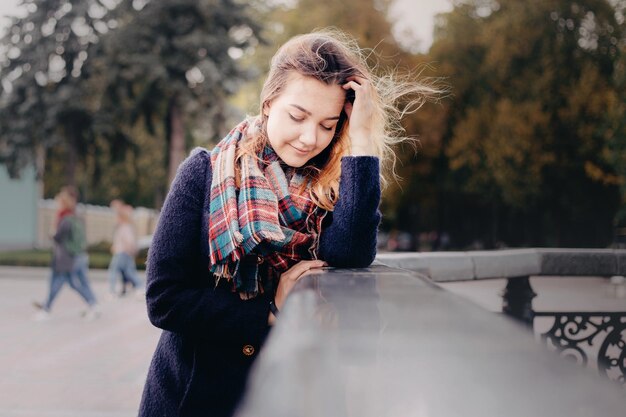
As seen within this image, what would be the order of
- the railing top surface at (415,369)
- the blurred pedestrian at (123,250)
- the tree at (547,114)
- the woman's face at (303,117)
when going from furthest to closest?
the tree at (547,114) → the blurred pedestrian at (123,250) → the woman's face at (303,117) → the railing top surface at (415,369)

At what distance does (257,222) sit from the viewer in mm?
1476

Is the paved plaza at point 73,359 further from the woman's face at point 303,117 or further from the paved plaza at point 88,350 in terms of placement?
the woman's face at point 303,117

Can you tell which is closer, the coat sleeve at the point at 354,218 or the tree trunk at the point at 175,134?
the coat sleeve at the point at 354,218

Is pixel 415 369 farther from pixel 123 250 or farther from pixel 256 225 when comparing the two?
pixel 123 250

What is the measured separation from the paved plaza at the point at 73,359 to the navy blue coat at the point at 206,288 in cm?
454

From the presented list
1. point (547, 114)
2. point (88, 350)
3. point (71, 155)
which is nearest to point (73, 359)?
point (88, 350)

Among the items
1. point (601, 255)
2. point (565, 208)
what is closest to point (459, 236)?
point (565, 208)

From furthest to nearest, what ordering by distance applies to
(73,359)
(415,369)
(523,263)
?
1. (73,359)
2. (523,263)
3. (415,369)

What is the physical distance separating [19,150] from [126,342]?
733 inches

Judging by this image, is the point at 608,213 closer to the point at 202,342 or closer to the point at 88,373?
the point at 88,373

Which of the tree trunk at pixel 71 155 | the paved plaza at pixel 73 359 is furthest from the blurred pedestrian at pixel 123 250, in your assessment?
the tree trunk at pixel 71 155

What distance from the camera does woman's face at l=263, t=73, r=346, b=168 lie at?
1.58 m

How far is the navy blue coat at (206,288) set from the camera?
1.53 m

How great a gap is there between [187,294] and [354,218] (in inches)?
14.9
